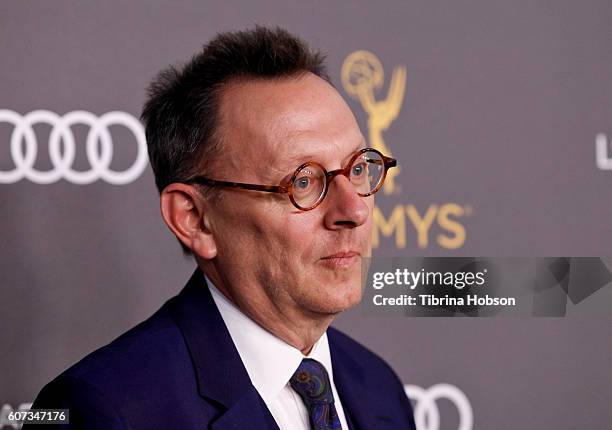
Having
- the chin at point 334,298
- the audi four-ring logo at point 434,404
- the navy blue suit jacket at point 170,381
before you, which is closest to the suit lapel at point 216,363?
the navy blue suit jacket at point 170,381

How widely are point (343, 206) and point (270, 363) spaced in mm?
262

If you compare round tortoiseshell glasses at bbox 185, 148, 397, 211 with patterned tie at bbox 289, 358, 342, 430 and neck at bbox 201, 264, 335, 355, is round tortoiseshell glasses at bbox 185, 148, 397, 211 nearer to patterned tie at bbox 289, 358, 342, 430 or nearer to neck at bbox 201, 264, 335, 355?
neck at bbox 201, 264, 335, 355

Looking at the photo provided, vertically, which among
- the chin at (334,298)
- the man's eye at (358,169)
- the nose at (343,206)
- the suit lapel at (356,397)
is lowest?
the suit lapel at (356,397)

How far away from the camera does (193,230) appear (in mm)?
1272

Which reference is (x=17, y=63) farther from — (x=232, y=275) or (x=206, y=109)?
(x=232, y=275)

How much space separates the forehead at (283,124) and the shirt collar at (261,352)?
0.75 feet

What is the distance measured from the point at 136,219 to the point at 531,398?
1.05 meters

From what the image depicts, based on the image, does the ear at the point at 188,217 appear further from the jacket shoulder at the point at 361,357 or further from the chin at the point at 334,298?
the jacket shoulder at the point at 361,357

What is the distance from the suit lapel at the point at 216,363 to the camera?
118 cm

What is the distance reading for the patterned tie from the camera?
1234 millimetres

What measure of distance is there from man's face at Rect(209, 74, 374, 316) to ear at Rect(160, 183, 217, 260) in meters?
0.03

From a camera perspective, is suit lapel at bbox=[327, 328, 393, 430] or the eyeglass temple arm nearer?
the eyeglass temple arm

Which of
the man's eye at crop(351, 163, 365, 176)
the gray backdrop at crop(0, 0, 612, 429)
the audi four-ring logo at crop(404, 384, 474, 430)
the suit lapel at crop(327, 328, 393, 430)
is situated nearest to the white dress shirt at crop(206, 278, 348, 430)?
the suit lapel at crop(327, 328, 393, 430)

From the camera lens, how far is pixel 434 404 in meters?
2.01
